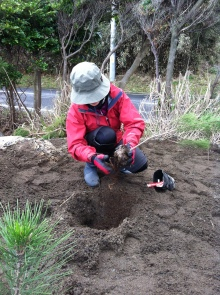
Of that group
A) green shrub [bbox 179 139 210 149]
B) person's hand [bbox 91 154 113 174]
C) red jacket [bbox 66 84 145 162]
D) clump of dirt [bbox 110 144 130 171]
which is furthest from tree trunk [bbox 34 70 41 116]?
clump of dirt [bbox 110 144 130 171]

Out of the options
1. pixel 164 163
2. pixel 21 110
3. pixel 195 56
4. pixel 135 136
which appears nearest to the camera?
pixel 135 136

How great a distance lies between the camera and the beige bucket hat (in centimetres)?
298

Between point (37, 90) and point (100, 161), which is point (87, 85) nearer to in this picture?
point (100, 161)

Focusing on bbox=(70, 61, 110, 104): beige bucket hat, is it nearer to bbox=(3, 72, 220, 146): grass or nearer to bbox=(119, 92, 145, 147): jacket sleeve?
bbox=(119, 92, 145, 147): jacket sleeve

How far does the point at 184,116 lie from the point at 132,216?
88.3 inches

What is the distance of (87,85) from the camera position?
2.99 m

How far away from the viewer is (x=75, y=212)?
9.92 feet

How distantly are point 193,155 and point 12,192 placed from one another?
2.12 m

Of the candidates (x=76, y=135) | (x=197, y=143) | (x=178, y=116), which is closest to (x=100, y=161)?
(x=76, y=135)

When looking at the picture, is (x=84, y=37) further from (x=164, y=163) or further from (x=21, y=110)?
(x=164, y=163)

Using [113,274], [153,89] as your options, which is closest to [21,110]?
[153,89]

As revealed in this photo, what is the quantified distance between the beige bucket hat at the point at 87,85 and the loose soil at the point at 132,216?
0.79m

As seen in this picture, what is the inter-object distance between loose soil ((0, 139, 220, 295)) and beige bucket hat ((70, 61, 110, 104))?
79cm

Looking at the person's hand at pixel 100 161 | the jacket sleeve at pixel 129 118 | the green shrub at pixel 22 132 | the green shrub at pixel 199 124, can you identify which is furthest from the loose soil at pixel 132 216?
the green shrub at pixel 22 132
